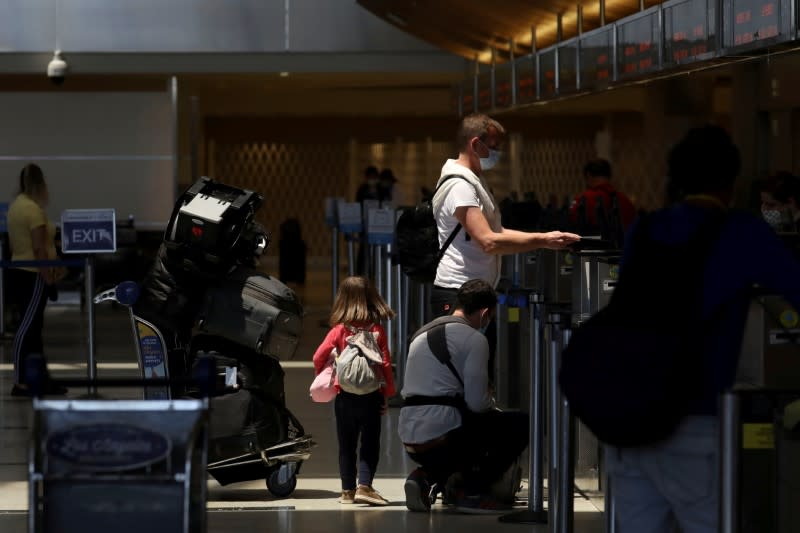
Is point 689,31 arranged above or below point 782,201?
above

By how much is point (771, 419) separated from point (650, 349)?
1457 mm

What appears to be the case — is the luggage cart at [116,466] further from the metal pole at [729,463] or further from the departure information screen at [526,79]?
the departure information screen at [526,79]

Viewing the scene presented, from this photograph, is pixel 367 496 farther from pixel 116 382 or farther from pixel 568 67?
pixel 568 67

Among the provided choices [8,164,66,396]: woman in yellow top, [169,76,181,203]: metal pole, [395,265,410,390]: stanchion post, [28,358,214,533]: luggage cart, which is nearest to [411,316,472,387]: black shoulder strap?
[28,358,214,533]: luggage cart

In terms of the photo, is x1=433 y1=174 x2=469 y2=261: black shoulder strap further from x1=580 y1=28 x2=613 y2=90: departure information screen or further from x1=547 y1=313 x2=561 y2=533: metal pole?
x1=580 y1=28 x2=613 y2=90: departure information screen

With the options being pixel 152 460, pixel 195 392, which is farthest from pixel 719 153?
pixel 195 392

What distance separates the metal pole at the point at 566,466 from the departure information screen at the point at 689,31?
342 centimetres

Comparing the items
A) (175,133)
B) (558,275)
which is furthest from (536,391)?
(175,133)

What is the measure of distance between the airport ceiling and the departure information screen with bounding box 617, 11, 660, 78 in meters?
1.00

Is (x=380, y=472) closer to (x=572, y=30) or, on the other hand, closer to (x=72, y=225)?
(x=72, y=225)

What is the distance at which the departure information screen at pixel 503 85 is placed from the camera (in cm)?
1498

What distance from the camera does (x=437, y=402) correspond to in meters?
6.11

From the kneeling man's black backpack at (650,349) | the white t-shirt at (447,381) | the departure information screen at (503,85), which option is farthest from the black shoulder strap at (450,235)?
the departure information screen at (503,85)

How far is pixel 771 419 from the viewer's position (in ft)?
14.8
